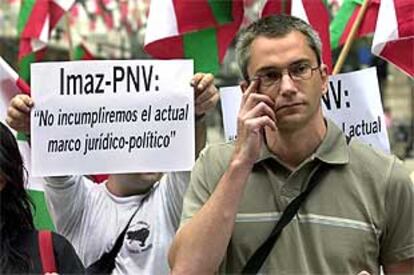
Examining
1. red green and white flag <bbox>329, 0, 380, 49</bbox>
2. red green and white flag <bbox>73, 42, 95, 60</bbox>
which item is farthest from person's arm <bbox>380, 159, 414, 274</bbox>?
red green and white flag <bbox>73, 42, 95, 60</bbox>

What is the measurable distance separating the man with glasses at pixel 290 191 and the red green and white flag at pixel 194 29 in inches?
84.0

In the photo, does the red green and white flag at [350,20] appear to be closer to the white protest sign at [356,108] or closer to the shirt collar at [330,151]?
the white protest sign at [356,108]

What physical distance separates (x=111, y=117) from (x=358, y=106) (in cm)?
106

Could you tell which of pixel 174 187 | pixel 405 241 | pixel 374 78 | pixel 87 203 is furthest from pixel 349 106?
pixel 405 241

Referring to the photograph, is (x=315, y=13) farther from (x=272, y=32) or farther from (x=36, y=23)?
(x=272, y=32)

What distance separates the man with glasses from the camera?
7.00 feet

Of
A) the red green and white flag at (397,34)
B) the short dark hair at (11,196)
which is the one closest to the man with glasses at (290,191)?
the short dark hair at (11,196)

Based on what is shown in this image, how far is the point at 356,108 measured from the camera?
11.7 ft

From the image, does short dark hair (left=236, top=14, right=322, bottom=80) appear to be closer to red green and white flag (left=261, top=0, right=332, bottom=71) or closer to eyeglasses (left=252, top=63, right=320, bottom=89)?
eyeglasses (left=252, top=63, right=320, bottom=89)

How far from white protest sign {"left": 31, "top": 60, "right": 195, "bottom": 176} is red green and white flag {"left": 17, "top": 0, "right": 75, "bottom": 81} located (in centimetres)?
226

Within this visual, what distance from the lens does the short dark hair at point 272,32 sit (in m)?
2.28

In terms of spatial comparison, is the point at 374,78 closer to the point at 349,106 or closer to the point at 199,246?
the point at 349,106

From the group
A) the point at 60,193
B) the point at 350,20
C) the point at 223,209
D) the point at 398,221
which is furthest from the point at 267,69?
the point at 350,20

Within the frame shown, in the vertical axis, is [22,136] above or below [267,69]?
below
